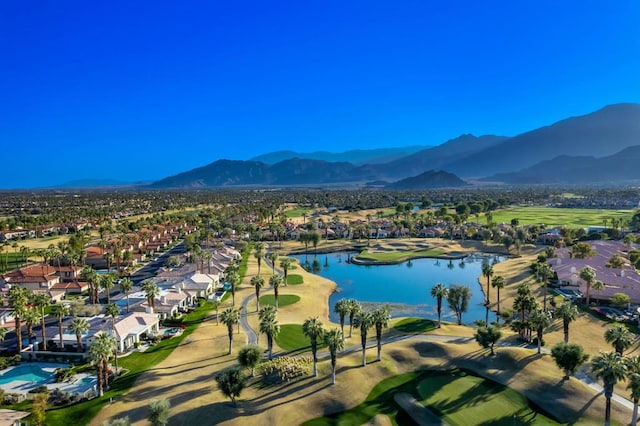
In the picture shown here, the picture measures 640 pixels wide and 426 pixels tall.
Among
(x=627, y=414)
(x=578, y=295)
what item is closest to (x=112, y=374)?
(x=627, y=414)

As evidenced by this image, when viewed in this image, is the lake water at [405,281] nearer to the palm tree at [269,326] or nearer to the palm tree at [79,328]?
the palm tree at [269,326]

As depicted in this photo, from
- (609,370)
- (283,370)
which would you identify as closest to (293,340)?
(283,370)

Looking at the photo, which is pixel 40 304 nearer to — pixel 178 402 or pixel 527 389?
pixel 178 402

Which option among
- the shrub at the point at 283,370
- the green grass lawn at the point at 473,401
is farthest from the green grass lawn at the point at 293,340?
the green grass lawn at the point at 473,401

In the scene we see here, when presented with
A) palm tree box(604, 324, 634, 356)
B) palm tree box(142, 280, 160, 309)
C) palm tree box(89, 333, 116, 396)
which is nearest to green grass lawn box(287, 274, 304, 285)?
palm tree box(142, 280, 160, 309)

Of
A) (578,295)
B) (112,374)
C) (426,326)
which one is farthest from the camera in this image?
(578,295)
